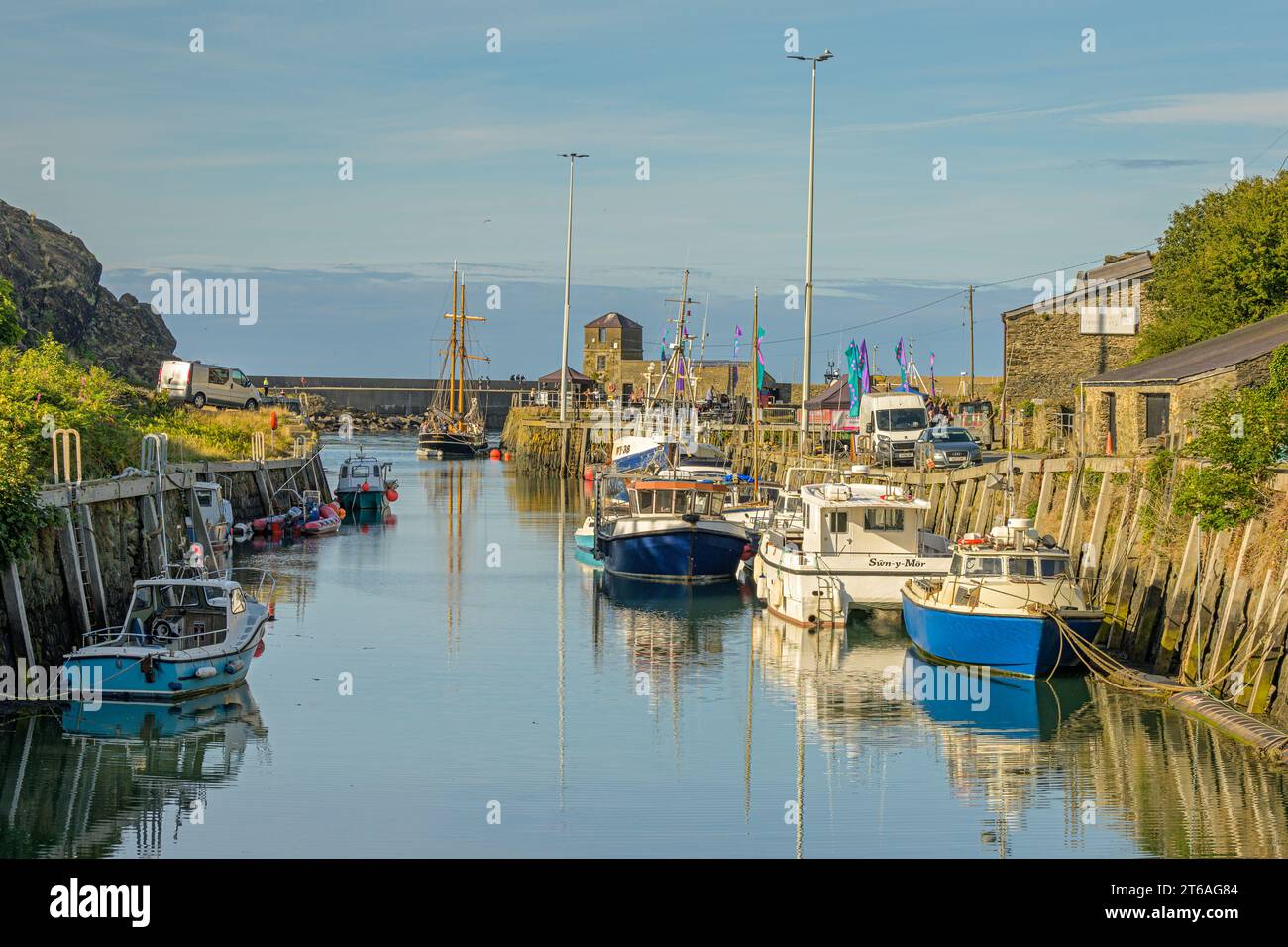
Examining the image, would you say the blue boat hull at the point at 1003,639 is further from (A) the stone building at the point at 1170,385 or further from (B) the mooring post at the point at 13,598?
(B) the mooring post at the point at 13,598

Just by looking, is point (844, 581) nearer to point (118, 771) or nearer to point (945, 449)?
point (945, 449)

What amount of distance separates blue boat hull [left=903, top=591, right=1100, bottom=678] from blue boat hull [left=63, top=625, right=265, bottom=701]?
13216mm

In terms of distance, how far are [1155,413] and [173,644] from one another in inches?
1023

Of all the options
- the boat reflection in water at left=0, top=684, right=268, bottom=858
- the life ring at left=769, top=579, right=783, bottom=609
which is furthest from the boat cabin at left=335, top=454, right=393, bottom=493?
the boat reflection in water at left=0, top=684, right=268, bottom=858

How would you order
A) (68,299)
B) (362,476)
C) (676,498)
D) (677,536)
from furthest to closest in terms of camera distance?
(68,299) → (362,476) → (676,498) → (677,536)

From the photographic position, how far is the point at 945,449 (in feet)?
163

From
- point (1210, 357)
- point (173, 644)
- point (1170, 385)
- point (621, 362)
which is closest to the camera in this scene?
point (173, 644)

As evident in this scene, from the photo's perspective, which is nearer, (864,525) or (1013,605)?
(1013,605)

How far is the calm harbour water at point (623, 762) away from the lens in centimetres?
1962

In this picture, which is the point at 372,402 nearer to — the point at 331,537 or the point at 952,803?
the point at 331,537

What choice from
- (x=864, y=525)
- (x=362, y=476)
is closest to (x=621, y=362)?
(x=362, y=476)

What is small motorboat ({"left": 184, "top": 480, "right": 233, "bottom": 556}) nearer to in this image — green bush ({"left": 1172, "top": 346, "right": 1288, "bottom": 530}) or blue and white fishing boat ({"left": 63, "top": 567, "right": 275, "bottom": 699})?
blue and white fishing boat ({"left": 63, "top": 567, "right": 275, "bottom": 699})
